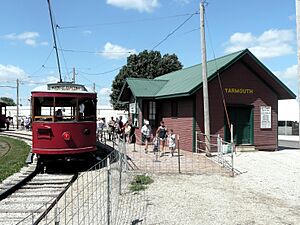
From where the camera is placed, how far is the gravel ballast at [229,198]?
290 inches

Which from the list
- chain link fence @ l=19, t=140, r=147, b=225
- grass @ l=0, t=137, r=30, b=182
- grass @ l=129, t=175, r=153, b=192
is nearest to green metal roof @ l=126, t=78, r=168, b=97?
grass @ l=0, t=137, r=30, b=182

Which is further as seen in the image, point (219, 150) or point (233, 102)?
point (233, 102)

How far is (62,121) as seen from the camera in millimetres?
12422

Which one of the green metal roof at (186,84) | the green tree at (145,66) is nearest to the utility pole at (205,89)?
the green metal roof at (186,84)

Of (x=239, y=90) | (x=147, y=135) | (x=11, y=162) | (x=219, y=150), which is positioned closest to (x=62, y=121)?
(x=11, y=162)

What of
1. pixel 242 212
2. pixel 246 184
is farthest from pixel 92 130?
pixel 242 212

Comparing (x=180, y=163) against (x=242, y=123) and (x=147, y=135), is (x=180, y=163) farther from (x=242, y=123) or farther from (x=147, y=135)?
(x=242, y=123)

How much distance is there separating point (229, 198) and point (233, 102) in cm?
1013

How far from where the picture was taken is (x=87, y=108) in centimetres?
1309

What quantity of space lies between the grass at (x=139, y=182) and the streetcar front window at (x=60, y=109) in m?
3.21

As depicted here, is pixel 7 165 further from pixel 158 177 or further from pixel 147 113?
pixel 147 113

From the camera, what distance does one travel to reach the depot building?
1772 centimetres

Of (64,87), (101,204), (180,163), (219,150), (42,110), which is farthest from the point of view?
(219,150)

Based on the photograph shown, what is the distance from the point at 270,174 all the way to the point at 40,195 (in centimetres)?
743
